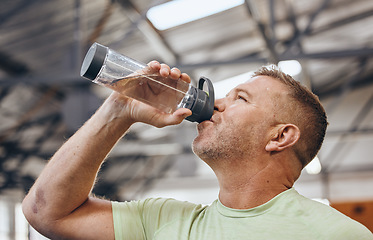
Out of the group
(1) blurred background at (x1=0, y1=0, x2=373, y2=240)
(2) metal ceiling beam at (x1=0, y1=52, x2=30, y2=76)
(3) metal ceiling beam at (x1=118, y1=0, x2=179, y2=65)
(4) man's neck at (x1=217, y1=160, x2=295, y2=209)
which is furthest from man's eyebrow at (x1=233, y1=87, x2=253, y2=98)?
(2) metal ceiling beam at (x1=0, y1=52, x2=30, y2=76)

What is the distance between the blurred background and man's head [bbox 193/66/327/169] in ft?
2.26

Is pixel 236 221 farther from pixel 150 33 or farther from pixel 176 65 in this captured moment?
pixel 150 33

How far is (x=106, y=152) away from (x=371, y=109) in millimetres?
8413

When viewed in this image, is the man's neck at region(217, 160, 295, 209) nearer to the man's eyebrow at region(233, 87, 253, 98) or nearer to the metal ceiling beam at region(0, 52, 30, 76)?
the man's eyebrow at region(233, 87, 253, 98)

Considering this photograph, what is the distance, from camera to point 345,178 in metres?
9.21

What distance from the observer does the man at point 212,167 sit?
3.99 feet

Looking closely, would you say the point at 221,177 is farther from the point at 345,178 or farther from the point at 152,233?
the point at 345,178

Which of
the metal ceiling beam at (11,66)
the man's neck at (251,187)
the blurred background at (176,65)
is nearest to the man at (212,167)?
the man's neck at (251,187)

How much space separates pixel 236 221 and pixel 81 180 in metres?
0.44

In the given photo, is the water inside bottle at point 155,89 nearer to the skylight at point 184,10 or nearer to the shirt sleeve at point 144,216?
the shirt sleeve at point 144,216

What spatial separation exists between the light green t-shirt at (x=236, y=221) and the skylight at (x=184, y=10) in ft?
12.0

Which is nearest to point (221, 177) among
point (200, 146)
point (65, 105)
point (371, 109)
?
point (200, 146)

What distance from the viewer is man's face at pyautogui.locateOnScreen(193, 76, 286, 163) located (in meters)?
1.22

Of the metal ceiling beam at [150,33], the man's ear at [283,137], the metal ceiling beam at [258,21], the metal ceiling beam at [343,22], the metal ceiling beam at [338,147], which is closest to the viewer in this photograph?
the man's ear at [283,137]
